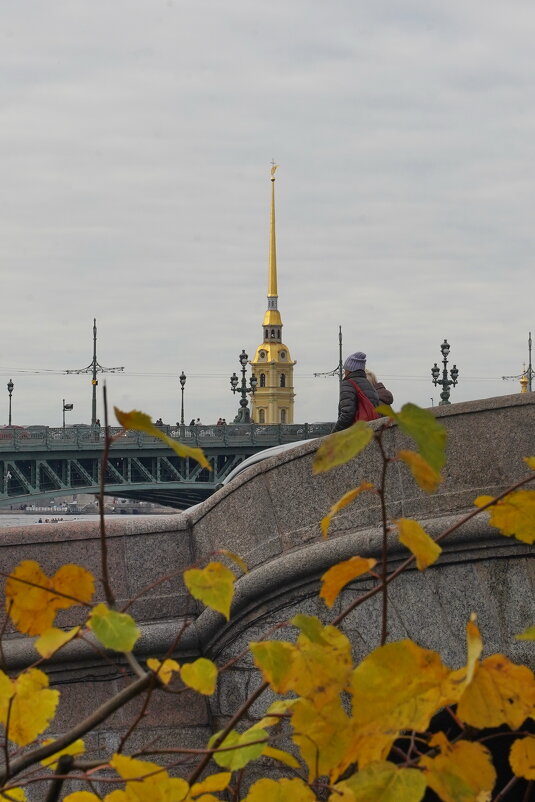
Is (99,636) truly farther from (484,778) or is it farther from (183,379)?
(183,379)

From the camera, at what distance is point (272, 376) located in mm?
121125

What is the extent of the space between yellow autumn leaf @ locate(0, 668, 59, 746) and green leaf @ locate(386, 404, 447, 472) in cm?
81

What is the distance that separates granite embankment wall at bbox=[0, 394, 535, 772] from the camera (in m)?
5.62

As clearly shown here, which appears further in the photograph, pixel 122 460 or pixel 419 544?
pixel 122 460

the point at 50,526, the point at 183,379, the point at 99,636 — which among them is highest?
the point at 183,379

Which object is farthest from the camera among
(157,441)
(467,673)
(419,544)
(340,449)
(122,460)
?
(122,460)

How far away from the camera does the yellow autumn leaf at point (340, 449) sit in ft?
5.54

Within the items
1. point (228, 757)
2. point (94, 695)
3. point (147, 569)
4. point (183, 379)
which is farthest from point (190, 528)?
point (183, 379)

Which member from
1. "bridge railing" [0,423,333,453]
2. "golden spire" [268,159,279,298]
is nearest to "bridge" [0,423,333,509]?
"bridge railing" [0,423,333,453]

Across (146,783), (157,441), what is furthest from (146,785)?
(157,441)

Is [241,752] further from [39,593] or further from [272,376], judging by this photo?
[272,376]

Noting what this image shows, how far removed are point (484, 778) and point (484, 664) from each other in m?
0.14

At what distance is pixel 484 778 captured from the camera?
1668mm

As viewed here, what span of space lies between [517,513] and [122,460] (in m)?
63.5
